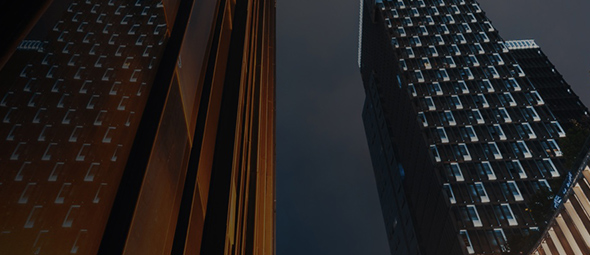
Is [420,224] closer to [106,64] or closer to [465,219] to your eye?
[465,219]

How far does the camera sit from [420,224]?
186 feet

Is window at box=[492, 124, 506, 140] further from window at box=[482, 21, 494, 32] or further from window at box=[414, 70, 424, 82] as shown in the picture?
window at box=[482, 21, 494, 32]

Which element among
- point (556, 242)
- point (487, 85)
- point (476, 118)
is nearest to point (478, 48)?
point (487, 85)

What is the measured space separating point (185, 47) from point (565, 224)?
49.9 feet

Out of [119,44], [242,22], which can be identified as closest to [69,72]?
[119,44]

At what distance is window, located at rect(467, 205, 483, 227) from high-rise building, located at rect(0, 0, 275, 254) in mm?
43910

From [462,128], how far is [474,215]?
49.3ft

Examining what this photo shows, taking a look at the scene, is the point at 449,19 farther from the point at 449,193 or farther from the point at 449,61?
the point at 449,193

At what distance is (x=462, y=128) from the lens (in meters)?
50.8

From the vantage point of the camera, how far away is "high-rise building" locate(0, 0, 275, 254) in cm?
257

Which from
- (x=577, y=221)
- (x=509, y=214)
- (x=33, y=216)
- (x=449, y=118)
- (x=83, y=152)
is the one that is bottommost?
(x=33, y=216)

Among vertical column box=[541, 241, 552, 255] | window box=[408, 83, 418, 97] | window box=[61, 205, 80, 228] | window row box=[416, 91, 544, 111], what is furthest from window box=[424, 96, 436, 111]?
window box=[61, 205, 80, 228]

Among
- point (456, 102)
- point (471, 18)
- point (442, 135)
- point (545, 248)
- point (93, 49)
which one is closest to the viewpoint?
point (93, 49)

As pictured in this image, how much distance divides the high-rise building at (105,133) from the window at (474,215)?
1729 inches
